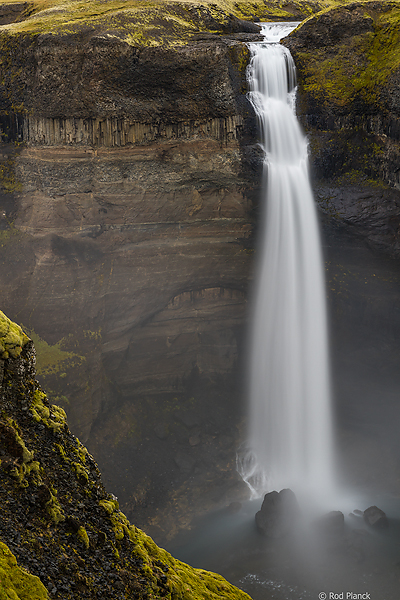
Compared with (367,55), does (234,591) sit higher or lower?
lower

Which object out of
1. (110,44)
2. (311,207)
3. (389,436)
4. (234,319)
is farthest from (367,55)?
(389,436)

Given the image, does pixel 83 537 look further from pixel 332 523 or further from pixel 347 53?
pixel 347 53

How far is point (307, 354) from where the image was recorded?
22656mm

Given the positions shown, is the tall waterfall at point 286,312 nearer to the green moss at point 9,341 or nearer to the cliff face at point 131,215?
the cliff face at point 131,215

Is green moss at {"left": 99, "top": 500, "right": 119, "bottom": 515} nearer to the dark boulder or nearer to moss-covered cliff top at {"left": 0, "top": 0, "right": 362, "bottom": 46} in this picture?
the dark boulder

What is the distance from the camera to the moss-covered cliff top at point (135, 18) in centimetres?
1950

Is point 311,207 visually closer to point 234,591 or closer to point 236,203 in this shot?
point 236,203

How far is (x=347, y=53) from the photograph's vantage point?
20453 millimetres

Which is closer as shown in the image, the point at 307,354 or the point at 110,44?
the point at 110,44

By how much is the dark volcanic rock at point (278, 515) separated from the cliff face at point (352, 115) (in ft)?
40.6

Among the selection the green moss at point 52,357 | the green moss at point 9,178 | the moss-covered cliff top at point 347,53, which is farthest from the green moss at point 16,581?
the moss-covered cliff top at point 347,53

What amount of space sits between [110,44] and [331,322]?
16.9 m

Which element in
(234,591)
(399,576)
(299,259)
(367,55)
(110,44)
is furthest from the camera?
(299,259)

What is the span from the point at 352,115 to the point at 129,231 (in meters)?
12.2
